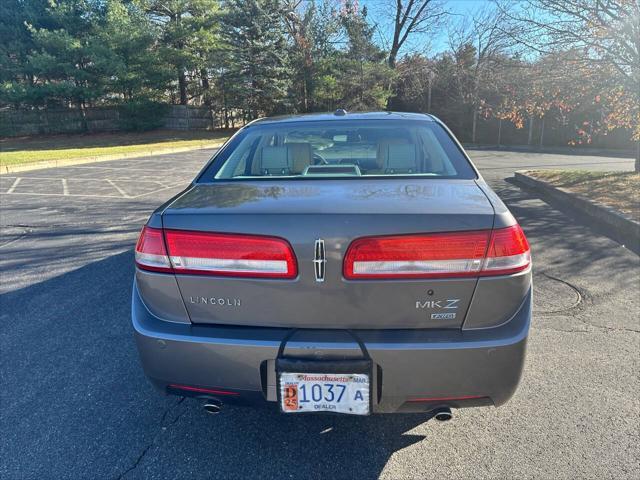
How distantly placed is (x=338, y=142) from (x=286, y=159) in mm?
589

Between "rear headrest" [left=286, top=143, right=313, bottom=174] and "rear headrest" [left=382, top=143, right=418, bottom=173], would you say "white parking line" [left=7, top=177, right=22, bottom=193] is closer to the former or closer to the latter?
"rear headrest" [left=286, top=143, right=313, bottom=174]

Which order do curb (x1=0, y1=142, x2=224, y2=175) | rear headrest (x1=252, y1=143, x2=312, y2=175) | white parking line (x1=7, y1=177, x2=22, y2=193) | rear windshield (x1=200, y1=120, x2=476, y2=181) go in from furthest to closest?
curb (x1=0, y1=142, x2=224, y2=175), white parking line (x1=7, y1=177, x2=22, y2=193), rear headrest (x1=252, y1=143, x2=312, y2=175), rear windshield (x1=200, y1=120, x2=476, y2=181)

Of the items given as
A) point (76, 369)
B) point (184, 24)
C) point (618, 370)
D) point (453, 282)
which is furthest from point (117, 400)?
point (184, 24)

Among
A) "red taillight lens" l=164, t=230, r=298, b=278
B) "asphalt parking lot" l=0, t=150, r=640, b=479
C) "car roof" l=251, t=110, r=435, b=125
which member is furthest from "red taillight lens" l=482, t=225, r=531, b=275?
"car roof" l=251, t=110, r=435, b=125

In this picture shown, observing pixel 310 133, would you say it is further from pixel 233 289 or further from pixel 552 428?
pixel 552 428

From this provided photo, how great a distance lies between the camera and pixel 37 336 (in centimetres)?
315

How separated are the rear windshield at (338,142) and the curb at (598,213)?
147 inches

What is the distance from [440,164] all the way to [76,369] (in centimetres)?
262

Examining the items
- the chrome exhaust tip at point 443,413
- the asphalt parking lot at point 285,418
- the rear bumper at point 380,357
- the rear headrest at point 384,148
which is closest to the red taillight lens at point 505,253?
the rear bumper at point 380,357

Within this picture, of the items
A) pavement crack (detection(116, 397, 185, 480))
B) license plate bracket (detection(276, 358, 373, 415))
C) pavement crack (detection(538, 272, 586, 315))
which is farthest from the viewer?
pavement crack (detection(538, 272, 586, 315))

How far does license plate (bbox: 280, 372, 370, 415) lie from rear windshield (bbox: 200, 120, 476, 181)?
1179 mm

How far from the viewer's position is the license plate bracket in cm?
165

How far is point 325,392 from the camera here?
171 cm

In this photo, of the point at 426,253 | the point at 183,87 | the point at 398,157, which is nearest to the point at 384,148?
the point at 398,157
